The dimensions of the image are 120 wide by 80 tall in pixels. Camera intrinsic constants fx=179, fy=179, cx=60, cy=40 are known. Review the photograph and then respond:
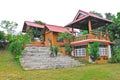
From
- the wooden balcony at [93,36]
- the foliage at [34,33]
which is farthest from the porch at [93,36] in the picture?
the foliage at [34,33]

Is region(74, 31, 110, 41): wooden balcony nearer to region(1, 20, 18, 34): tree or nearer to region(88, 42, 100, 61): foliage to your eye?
region(88, 42, 100, 61): foliage

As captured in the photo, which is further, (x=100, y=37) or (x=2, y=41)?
(x=2, y=41)

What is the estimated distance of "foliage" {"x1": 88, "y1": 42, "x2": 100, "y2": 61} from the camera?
1814 cm

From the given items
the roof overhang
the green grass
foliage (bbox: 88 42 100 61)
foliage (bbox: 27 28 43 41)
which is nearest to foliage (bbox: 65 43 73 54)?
the roof overhang

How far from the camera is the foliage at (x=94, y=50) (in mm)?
18141

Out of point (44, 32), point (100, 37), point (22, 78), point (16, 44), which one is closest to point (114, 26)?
point (100, 37)

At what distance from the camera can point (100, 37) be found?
68.2ft

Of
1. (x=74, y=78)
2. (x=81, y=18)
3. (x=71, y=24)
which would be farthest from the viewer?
(x=71, y=24)

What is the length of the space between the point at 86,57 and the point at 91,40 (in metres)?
2.07

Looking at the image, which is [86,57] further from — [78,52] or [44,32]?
[44,32]

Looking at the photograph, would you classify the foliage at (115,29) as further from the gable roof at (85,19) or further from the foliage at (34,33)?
the foliage at (34,33)

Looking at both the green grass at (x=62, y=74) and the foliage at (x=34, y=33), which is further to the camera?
the foliage at (x=34, y=33)

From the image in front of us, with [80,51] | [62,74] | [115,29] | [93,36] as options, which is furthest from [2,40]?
[62,74]

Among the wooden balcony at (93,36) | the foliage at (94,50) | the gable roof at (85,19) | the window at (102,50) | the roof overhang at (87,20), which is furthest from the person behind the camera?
the roof overhang at (87,20)
